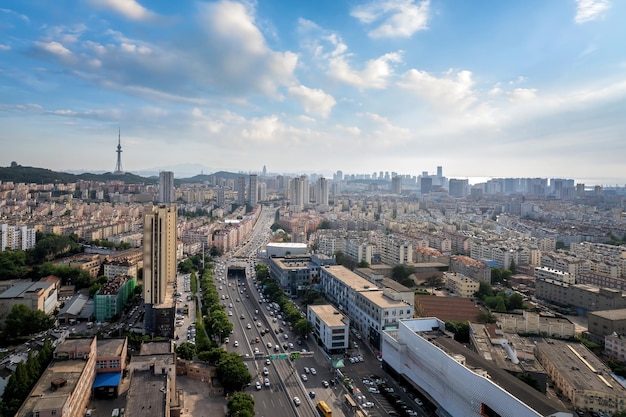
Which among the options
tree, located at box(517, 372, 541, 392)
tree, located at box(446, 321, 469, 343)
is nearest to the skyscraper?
tree, located at box(446, 321, 469, 343)

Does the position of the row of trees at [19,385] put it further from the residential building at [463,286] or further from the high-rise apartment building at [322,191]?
the high-rise apartment building at [322,191]

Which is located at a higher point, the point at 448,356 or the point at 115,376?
the point at 448,356

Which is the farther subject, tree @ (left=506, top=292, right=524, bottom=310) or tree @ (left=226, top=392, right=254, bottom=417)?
tree @ (left=506, top=292, right=524, bottom=310)

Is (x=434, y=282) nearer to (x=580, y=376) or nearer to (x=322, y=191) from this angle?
(x=580, y=376)

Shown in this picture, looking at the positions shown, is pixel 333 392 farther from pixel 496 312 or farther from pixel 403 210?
pixel 403 210

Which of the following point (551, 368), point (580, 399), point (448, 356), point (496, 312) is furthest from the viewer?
point (496, 312)

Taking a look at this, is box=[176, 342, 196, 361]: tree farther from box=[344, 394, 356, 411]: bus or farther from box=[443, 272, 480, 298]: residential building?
box=[443, 272, 480, 298]: residential building

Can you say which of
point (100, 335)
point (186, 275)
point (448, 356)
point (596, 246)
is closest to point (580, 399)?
point (448, 356)
